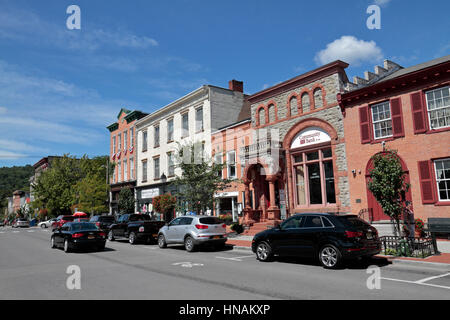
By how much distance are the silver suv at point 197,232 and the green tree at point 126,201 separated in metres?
23.4

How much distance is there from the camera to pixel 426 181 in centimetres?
1591

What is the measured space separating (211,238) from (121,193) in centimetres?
2702

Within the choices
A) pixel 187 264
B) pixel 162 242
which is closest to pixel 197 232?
pixel 162 242

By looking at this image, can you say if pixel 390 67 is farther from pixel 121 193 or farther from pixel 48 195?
pixel 48 195

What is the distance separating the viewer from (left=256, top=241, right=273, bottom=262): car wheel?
11.6 m

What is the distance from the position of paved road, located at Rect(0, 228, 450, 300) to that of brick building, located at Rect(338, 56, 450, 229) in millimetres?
7074

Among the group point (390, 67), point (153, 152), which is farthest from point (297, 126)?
point (153, 152)

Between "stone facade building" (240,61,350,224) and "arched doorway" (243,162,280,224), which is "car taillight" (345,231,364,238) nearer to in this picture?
"stone facade building" (240,61,350,224)

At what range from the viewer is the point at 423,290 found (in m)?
7.00

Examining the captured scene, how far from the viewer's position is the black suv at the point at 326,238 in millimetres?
9570

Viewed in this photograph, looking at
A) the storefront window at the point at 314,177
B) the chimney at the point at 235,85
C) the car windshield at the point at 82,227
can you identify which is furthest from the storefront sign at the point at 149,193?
the car windshield at the point at 82,227

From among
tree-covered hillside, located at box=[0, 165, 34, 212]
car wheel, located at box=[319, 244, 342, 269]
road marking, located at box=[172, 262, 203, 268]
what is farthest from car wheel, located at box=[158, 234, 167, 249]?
tree-covered hillside, located at box=[0, 165, 34, 212]

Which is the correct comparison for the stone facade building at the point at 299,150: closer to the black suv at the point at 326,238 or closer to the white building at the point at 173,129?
the white building at the point at 173,129

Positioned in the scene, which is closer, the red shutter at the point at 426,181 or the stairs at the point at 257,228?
the red shutter at the point at 426,181
